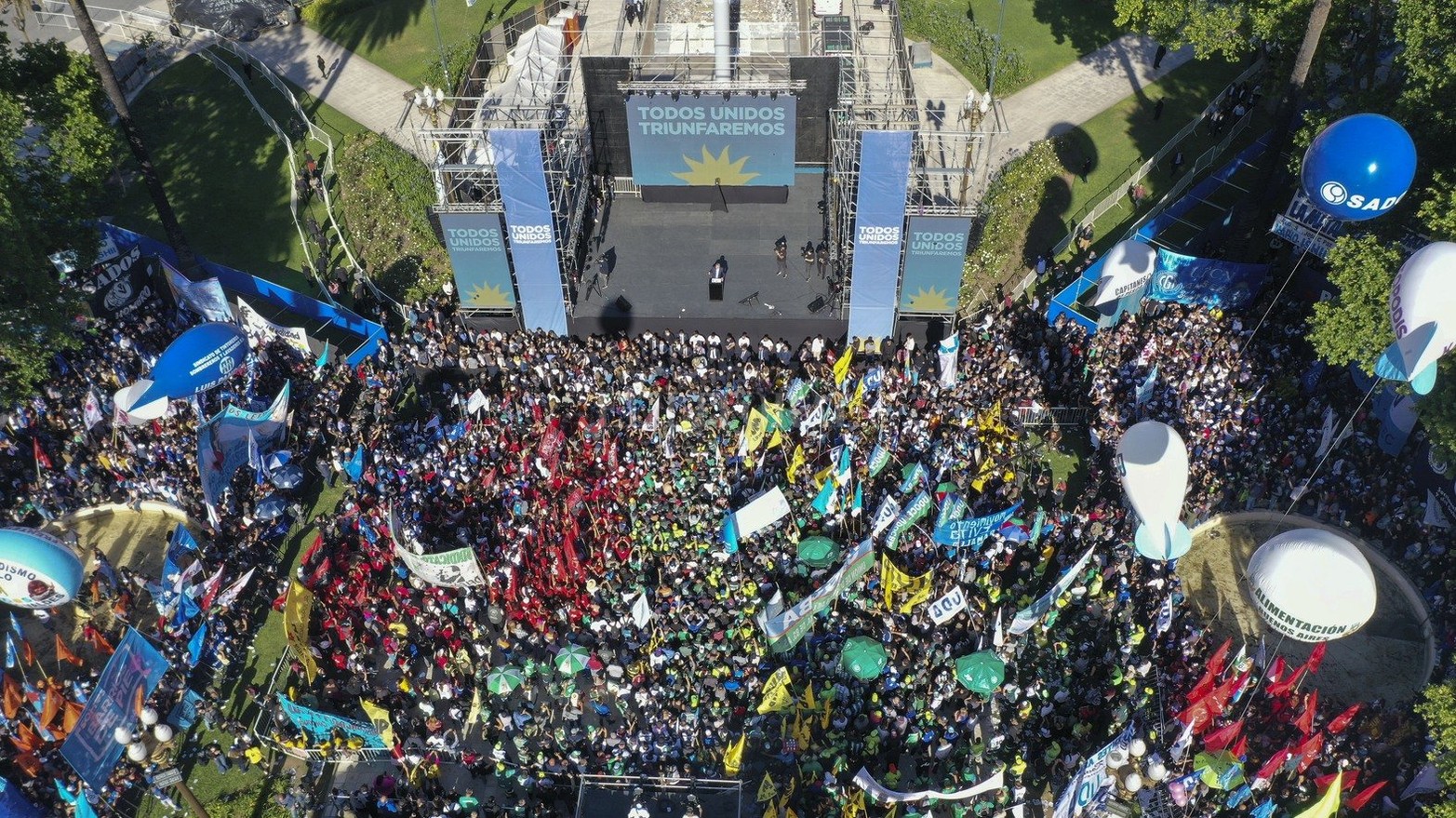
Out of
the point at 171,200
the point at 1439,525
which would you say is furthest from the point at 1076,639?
the point at 171,200

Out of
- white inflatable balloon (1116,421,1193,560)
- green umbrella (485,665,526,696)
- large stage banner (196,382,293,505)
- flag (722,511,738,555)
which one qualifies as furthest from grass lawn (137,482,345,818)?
white inflatable balloon (1116,421,1193,560)

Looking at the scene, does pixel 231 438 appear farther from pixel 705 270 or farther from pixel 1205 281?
pixel 1205 281

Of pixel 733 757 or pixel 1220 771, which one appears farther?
pixel 733 757

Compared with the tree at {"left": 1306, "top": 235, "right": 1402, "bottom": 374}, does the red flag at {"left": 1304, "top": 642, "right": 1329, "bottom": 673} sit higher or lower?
lower

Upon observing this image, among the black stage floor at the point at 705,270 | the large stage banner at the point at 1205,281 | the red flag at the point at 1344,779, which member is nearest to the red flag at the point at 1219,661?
the red flag at the point at 1344,779

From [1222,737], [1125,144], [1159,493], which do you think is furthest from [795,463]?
[1125,144]

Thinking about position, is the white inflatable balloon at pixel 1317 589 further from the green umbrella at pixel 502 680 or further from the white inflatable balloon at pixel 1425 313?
the green umbrella at pixel 502 680

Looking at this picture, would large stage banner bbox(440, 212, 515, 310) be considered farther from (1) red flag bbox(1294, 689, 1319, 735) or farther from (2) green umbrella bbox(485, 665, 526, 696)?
(1) red flag bbox(1294, 689, 1319, 735)
